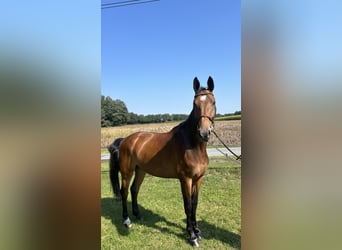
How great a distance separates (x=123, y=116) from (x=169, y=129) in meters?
0.22

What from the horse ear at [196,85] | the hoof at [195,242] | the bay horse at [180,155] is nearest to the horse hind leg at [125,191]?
the bay horse at [180,155]

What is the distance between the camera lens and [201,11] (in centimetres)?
90

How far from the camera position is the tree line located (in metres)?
1.12

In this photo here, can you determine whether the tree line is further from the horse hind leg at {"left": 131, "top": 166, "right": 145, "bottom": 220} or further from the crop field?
the horse hind leg at {"left": 131, "top": 166, "right": 145, "bottom": 220}

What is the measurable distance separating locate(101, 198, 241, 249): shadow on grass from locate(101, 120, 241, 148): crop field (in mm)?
356

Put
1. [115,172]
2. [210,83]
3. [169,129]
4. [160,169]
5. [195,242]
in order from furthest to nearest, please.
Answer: [115,172]
[160,169]
[169,129]
[195,242]
[210,83]

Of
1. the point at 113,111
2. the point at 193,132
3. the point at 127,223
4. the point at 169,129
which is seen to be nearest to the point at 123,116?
the point at 113,111

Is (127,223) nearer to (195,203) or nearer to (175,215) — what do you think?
(175,215)

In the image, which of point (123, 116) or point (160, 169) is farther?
point (160, 169)

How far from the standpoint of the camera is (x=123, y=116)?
1.17 meters

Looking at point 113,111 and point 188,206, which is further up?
point 113,111

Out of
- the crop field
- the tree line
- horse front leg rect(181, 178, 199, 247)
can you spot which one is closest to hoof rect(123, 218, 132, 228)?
horse front leg rect(181, 178, 199, 247)
